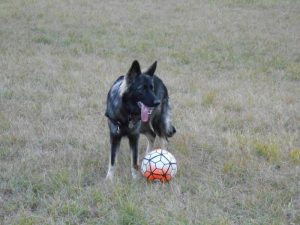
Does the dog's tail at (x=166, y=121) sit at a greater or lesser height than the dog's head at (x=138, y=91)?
lesser

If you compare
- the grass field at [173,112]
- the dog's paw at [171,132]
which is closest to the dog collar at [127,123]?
the grass field at [173,112]

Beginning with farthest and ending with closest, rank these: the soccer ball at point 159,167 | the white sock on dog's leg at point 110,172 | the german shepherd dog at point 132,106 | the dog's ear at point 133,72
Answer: the white sock on dog's leg at point 110,172, the soccer ball at point 159,167, the german shepherd dog at point 132,106, the dog's ear at point 133,72

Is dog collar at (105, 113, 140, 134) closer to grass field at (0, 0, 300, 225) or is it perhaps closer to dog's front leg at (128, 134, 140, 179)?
dog's front leg at (128, 134, 140, 179)

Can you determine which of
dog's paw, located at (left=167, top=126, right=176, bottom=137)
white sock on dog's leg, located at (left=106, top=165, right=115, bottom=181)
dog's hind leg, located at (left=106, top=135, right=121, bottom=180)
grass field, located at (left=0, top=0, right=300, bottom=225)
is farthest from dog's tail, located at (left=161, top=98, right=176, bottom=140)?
white sock on dog's leg, located at (left=106, top=165, right=115, bottom=181)

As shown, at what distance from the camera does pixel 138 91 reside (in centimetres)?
476

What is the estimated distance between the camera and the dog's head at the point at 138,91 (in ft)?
15.5

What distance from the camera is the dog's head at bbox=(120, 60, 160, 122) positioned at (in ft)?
15.5

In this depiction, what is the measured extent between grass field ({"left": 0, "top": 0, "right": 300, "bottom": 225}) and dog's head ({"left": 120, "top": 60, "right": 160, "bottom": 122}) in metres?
0.84

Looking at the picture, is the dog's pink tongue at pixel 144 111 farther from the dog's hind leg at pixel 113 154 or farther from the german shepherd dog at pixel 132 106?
the dog's hind leg at pixel 113 154

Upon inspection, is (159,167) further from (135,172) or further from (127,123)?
(127,123)

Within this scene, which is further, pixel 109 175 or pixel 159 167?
pixel 109 175

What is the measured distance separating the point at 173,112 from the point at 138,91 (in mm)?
2582

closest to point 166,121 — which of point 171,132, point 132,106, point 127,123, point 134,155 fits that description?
point 171,132

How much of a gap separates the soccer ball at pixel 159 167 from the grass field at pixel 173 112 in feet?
0.33
